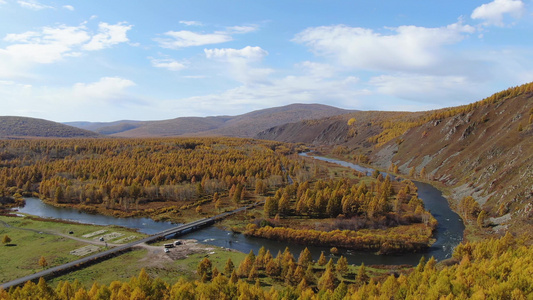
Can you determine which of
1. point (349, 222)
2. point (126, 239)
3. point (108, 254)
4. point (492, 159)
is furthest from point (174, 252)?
point (492, 159)

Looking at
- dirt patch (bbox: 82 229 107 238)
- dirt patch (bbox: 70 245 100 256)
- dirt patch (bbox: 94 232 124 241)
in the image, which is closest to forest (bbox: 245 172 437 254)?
dirt patch (bbox: 94 232 124 241)

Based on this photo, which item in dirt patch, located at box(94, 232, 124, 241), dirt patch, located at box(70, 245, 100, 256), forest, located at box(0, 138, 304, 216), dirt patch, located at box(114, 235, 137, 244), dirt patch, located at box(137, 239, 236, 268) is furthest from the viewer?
forest, located at box(0, 138, 304, 216)

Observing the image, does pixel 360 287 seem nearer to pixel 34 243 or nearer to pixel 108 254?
pixel 108 254

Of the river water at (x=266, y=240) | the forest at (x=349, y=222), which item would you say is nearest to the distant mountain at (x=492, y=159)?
the river water at (x=266, y=240)

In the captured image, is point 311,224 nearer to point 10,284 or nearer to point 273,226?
point 273,226

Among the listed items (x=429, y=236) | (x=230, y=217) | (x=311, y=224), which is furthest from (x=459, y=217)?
(x=230, y=217)

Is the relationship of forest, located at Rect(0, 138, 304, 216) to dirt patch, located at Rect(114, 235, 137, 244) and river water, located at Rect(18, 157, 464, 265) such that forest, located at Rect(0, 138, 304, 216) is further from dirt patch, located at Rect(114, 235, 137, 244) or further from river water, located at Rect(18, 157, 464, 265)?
dirt patch, located at Rect(114, 235, 137, 244)
